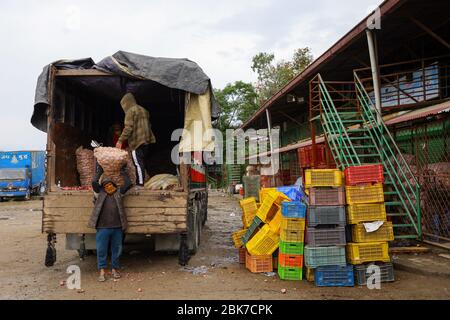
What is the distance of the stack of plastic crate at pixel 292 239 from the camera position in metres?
5.59

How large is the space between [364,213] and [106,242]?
12.7ft

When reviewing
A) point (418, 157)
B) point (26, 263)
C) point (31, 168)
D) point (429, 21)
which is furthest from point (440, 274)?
point (31, 168)

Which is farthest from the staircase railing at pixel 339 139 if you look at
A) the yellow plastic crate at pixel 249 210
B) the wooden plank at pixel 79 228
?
the wooden plank at pixel 79 228

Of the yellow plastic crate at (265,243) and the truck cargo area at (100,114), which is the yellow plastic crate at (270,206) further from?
the truck cargo area at (100,114)

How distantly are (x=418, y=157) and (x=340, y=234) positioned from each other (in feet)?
13.3

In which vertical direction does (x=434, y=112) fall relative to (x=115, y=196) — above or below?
above

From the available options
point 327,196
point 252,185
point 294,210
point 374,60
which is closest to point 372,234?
point 327,196

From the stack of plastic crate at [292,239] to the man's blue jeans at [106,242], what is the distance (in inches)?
98.5

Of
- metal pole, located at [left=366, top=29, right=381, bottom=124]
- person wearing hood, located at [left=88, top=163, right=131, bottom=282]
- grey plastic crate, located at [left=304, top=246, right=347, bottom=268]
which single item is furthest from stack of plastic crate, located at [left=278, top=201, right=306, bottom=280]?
metal pole, located at [left=366, top=29, right=381, bottom=124]

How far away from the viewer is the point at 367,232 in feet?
17.9

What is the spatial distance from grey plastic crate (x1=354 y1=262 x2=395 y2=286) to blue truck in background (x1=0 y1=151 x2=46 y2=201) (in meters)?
22.6

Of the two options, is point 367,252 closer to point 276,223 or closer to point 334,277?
point 334,277
